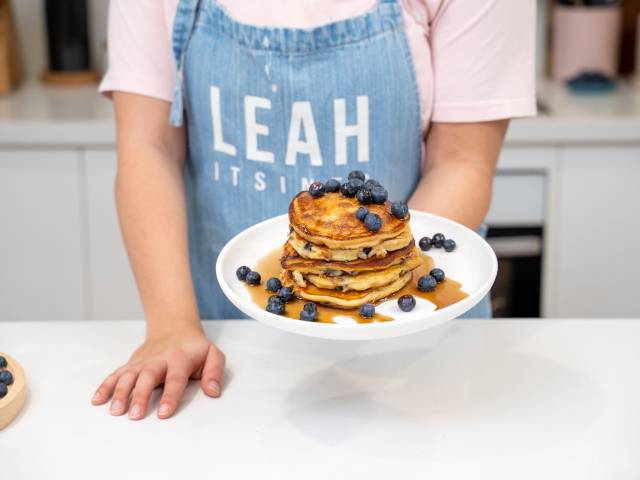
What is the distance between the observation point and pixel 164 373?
1208 mm

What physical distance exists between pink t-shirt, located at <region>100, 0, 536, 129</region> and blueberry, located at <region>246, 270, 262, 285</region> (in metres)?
0.54

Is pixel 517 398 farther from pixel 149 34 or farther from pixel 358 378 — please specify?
pixel 149 34

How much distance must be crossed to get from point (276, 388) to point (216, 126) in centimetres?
52

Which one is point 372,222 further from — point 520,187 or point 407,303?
point 520,187

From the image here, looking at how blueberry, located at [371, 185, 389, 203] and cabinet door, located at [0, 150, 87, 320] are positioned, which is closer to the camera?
blueberry, located at [371, 185, 389, 203]

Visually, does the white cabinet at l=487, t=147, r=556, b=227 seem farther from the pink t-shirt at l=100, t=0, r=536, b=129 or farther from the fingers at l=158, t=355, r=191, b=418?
the fingers at l=158, t=355, r=191, b=418

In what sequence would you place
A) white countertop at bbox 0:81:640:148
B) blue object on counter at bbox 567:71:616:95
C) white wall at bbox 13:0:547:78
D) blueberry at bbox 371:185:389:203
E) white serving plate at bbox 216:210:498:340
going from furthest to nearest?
1. white wall at bbox 13:0:547:78
2. blue object on counter at bbox 567:71:616:95
3. white countertop at bbox 0:81:640:148
4. blueberry at bbox 371:185:389:203
5. white serving plate at bbox 216:210:498:340

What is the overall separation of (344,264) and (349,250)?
0.02 m

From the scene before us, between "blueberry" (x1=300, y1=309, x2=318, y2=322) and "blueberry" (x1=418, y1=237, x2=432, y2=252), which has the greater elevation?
"blueberry" (x1=418, y1=237, x2=432, y2=252)

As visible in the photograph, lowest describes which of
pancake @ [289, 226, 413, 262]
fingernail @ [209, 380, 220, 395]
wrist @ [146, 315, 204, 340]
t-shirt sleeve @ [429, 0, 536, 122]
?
fingernail @ [209, 380, 220, 395]

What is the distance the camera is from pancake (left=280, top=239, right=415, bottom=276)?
1051 millimetres

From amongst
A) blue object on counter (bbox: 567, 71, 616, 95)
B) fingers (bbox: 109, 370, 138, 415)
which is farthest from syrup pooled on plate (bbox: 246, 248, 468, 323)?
blue object on counter (bbox: 567, 71, 616, 95)

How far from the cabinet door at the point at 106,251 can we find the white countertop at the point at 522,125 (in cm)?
7

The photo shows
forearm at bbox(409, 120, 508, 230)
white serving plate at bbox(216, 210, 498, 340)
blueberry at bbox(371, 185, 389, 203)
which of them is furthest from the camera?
forearm at bbox(409, 120, 508, 230)
